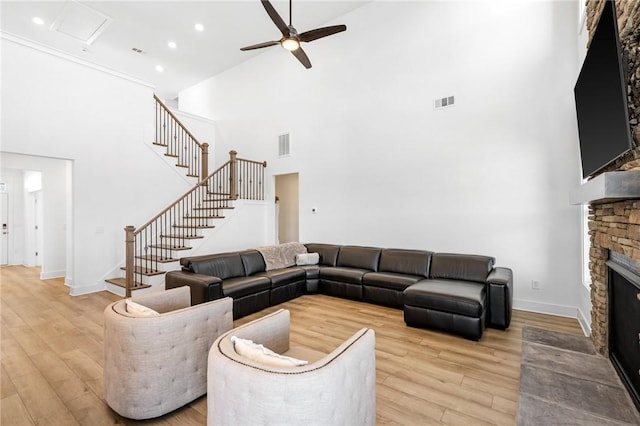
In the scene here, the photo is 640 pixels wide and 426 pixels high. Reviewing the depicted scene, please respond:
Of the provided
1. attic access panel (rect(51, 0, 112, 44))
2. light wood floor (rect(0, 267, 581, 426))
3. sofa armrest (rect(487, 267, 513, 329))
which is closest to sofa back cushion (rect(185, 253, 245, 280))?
light wood floor (rect(0, 267, 581, 426))

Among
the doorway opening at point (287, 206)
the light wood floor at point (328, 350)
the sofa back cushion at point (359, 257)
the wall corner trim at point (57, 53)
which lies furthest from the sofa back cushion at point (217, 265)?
the wall corner trim at point (57, 53)

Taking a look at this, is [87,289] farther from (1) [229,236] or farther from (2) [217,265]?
(2) [217,265]

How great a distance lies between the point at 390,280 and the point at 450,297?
1108mm

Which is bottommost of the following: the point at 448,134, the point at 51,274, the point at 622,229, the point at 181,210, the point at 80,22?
the point at 51,274

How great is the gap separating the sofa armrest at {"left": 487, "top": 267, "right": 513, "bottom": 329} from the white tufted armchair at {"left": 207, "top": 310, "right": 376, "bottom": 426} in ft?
8.63

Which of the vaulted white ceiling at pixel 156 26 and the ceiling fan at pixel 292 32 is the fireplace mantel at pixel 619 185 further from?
the vaulted white ceiling at pixel 156 26

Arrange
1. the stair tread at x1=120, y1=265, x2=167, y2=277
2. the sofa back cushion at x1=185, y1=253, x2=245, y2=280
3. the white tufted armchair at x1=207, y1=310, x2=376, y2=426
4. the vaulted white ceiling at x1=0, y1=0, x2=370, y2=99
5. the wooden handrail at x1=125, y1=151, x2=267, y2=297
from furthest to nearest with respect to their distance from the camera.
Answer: the vaulted white ceiling at x1=0, y1=0, x2=370, y2=99 < the wooden handrail at x1=125, y1=151, x2=267, y2=297 < the stair tread at x1=120, y1=265, x2=167, y2=277 < the sofa back cushion at x1=185, y1=253, x2=245, y2=280 < the white tufted armchair at x1=207, y1=310, x2=376, y2=426

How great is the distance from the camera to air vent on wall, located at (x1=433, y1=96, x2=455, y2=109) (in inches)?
190

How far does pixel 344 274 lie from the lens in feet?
15.8

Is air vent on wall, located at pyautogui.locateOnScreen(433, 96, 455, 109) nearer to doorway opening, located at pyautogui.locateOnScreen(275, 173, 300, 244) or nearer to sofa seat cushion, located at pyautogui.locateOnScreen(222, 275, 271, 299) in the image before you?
sofa seat cushion, located at pyautogui.locateOnScreen(222, 275, 271, 299)

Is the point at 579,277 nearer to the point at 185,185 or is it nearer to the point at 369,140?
the point at 369,140

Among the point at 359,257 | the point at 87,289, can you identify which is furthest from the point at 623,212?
the point at 87,289

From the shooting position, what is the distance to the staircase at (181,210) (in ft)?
17.0

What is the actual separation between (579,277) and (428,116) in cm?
320
